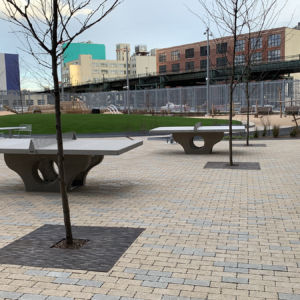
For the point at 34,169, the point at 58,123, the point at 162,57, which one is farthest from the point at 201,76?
the point at 58,123

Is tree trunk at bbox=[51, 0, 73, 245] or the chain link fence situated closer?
tree trunk at bbox=[51, 0, 73, 245]

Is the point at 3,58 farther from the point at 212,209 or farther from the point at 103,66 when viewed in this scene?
the point at 212,209

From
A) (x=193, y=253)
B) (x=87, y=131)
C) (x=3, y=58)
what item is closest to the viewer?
(x=193, y=253)

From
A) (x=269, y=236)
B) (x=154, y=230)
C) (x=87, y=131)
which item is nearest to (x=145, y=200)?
(x=154, y=230)

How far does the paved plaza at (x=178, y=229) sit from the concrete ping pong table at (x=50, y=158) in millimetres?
290

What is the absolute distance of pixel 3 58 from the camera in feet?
323

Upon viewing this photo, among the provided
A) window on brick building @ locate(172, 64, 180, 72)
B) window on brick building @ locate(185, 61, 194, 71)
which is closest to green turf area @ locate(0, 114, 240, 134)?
window on brick building @ locate(185, 61, 194, 71)

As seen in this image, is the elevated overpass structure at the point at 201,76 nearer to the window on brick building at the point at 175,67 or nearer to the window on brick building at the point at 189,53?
the window on brick building at the point at 175,67

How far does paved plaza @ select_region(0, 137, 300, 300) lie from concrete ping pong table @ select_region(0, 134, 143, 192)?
0.29 meters

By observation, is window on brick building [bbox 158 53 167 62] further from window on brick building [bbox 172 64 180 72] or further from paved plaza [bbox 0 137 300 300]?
paved plaza [bbox 0 137 300 300]

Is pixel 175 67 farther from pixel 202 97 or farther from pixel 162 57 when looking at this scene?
pixel 202 97

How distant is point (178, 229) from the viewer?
5266 mm

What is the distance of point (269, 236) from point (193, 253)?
3.78 ft

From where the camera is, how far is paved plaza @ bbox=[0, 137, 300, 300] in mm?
3586
